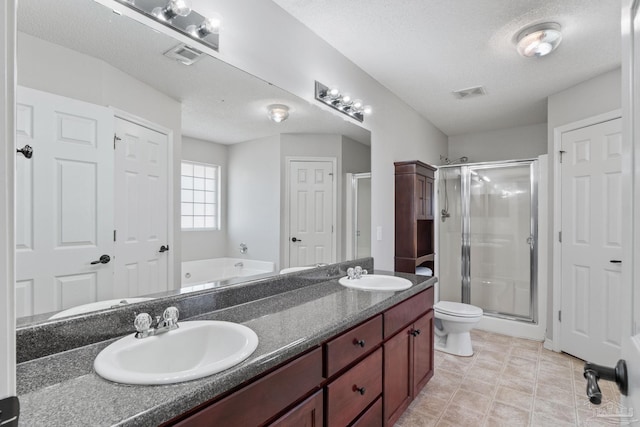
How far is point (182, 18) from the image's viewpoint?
4.48 ft

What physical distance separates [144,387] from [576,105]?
3705mm

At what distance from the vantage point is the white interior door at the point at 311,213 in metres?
2.00

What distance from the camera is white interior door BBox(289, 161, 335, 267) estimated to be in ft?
6.55

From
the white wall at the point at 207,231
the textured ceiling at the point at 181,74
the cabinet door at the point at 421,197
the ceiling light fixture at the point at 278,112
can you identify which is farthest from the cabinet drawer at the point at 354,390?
the cabinet door at the point at 421,197

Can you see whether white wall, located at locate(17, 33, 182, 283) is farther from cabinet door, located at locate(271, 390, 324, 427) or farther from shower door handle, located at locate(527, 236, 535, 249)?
shower door handle, located at locate(527, 236, 535, 249)

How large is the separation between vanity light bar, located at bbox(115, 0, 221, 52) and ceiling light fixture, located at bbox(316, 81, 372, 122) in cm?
84

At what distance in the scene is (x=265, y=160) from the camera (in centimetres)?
183

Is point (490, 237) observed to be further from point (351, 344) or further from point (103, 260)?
point (103, 260)

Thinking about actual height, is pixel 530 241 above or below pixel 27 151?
below

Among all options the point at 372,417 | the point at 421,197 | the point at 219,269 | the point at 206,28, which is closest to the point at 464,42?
the point at 421,197

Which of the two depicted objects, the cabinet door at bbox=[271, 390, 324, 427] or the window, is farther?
the window

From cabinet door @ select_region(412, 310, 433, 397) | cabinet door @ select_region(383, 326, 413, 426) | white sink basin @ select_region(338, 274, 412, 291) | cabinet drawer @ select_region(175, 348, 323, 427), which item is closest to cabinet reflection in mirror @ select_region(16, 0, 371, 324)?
white sink basin @ select_region(338, 274, 412, 291)

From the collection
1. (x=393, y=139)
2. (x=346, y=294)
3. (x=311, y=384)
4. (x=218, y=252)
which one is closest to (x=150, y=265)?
(x=218, y=252)

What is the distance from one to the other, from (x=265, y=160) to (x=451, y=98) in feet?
7.64
